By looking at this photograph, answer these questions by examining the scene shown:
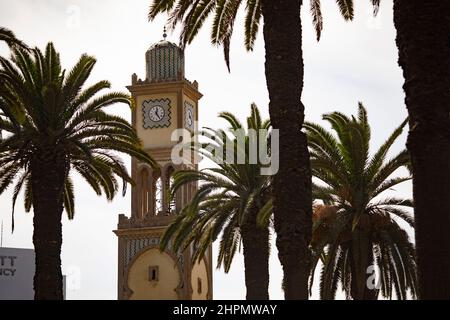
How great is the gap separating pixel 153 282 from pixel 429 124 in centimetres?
4855

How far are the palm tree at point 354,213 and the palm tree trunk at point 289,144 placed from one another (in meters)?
11.3

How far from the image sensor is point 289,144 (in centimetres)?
1942

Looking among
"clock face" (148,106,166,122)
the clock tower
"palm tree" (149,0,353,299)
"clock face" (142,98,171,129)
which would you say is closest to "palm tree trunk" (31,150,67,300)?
"palm tree" (149,0,353,299)

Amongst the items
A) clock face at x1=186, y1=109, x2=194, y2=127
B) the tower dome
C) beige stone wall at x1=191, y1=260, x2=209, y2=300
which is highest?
the tower dome

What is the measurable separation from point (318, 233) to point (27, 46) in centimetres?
1059

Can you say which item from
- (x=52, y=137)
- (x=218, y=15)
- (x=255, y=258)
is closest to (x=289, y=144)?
(x=218, y=15)

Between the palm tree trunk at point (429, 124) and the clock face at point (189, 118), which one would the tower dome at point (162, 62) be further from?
the palm tree trunk at point (429, 124)

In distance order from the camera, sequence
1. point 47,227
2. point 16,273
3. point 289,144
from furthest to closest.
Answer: point 16,273 → point 47,227 → point 289,144

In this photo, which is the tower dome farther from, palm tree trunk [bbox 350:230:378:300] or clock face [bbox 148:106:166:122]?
palm tree trunk [bbox 350:230:378:300]

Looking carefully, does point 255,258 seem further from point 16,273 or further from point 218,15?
point 16,273

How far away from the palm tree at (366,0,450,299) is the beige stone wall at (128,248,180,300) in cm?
4722

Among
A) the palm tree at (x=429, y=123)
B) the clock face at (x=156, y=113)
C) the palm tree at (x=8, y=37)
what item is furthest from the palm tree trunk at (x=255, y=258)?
the clock face at (x=156, y=113)

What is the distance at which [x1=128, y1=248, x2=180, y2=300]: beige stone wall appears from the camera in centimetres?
6150

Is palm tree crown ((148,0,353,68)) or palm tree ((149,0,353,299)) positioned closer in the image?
palm tree ((149,0,353,299))
